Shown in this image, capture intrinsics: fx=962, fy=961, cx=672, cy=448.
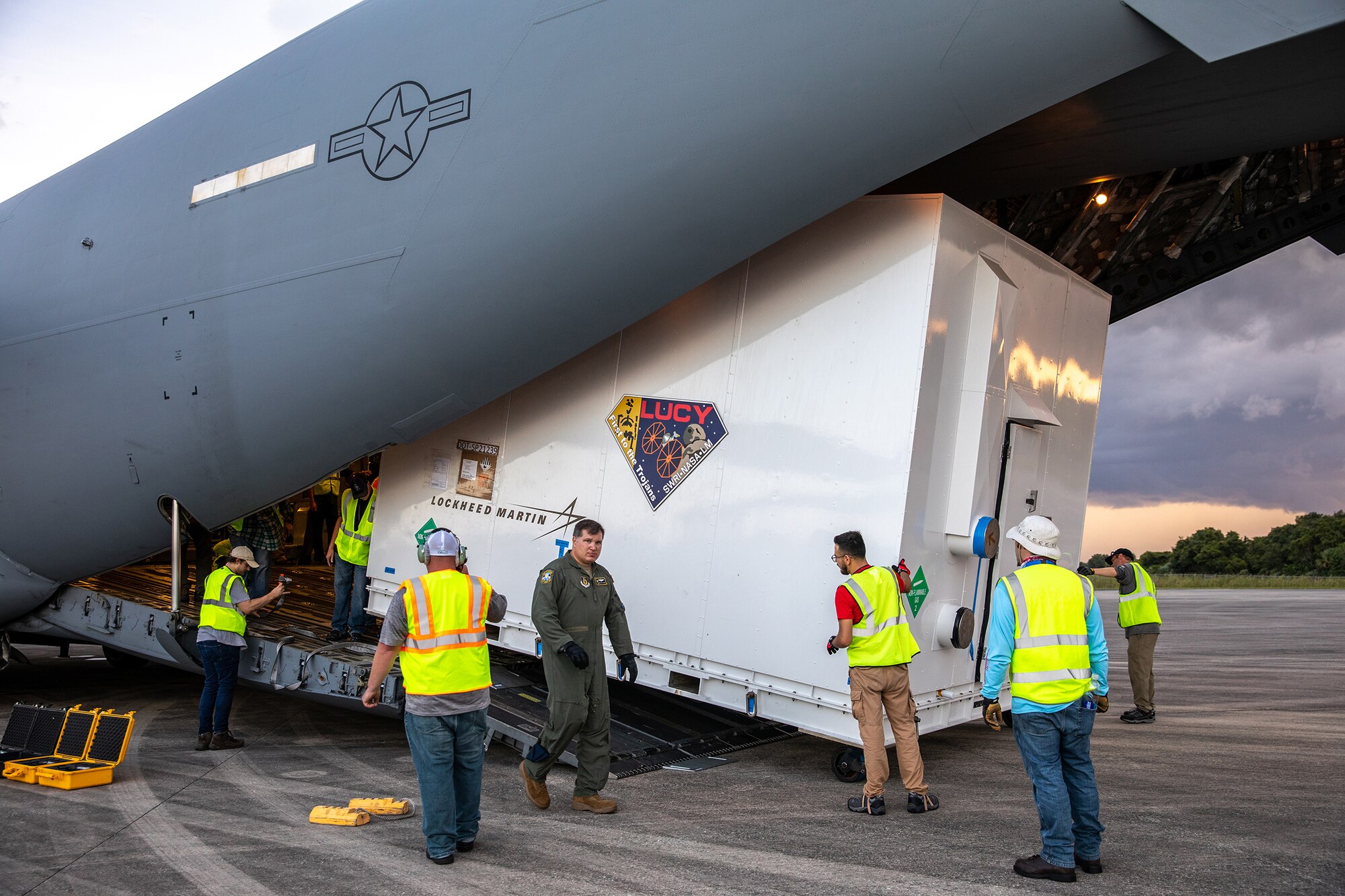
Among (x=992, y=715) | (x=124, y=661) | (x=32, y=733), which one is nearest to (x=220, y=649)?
(x=32, y=733)

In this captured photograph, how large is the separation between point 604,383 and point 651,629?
189 cm

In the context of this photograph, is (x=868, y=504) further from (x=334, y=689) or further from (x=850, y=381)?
(x=334, y=689)

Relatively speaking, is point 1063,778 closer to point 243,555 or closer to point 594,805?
point 594,805

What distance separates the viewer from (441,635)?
197 inches

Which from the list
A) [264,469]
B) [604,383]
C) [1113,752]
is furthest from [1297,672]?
[264,469]

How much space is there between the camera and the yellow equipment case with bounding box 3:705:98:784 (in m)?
6.43

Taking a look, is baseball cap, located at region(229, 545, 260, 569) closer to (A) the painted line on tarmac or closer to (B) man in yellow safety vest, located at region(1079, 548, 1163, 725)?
(A) the painted line on tarmac

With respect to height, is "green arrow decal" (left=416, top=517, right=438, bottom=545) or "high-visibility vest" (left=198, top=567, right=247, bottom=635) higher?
"green arrow decal" (left=416, top=517, right=438, bottom=545)

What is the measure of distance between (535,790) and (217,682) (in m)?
3.12

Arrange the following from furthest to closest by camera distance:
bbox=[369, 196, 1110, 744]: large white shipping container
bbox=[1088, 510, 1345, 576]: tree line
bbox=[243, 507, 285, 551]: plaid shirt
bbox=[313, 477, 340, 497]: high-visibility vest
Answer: bbox=[1088, 510, 1345, 576]: tree line → bbox=[313, 477, 340, 497]: high-visibility vest → bbox=[243, 507, 285, 551]: plaid shirt → bbox=[369, 196, 1110, 744]: large white shipping container

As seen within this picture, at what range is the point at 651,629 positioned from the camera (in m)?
6.94

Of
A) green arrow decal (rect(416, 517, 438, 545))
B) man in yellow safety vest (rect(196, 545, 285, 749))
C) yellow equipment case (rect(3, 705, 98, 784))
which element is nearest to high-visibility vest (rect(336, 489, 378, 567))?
green arrow decal (rect(416, 517, 438, 545))

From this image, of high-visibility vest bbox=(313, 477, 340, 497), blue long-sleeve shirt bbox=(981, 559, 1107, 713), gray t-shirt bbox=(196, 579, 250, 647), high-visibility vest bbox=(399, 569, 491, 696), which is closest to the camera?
blue long-sleeve shirt bbox=(981, 559, 1107, 713)

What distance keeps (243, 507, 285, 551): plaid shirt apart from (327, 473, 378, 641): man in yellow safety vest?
0.95 m
